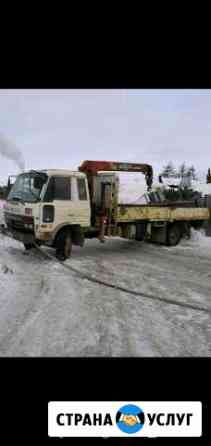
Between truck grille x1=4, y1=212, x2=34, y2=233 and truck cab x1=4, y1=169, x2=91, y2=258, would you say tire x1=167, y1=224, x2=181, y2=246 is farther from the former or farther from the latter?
truck grille x1=4, y1=212, x2=34, y2=233

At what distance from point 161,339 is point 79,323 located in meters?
1.13

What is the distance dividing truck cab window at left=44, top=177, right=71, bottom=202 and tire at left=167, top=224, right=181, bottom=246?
4.80 meters

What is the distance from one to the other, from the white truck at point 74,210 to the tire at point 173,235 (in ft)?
1.60

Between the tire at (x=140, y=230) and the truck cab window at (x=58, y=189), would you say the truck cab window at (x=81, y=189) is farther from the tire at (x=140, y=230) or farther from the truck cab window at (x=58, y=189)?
the tire at (x=140, y=230)

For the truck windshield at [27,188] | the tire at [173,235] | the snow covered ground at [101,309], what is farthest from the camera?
the tire at [173,235]

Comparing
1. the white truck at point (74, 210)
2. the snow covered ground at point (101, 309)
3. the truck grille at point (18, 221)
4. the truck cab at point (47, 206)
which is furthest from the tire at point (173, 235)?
the truck grille at point (18, 221)

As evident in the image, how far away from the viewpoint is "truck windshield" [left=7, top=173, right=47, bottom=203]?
927cm

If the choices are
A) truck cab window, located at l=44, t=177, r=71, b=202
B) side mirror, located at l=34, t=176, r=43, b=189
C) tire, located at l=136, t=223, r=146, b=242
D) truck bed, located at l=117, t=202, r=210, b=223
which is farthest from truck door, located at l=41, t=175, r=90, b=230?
tire, located at l=136, t=223, r=146, b=242

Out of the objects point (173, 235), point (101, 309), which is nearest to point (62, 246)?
point (101, 309)

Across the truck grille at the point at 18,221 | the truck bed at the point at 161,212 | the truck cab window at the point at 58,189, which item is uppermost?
the truck cab window at the point at 58,189

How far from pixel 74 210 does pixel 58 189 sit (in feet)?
2.47

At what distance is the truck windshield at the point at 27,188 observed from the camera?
9266 millimetres
